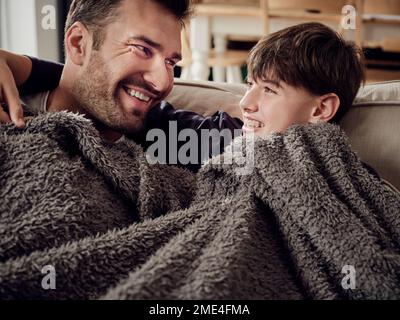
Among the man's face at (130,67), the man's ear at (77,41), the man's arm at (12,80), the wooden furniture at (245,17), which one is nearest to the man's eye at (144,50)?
the man's face at (130,67)

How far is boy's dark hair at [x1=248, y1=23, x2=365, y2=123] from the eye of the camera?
90cm

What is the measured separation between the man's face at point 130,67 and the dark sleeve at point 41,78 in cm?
7

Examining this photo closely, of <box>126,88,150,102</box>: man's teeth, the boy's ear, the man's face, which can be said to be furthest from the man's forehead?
the boy's ear

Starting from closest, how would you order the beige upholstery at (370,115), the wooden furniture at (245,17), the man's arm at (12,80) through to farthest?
the man's arm at (12,80) < the beige upholstery at (370,115) < the wooden furniture at (245,17)

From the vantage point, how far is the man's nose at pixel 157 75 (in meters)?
0.91

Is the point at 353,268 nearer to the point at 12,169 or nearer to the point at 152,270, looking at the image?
the point at 152,270

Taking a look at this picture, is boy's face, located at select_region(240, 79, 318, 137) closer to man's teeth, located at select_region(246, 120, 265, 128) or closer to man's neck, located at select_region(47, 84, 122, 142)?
man's teeth, located at select_region(246, 120, 265, 128)

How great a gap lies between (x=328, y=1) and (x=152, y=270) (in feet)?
6.50

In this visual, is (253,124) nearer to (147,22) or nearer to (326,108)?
(326,108)

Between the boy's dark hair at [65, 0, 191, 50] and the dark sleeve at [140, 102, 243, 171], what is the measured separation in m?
0.20

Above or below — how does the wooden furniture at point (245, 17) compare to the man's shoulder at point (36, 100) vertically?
above

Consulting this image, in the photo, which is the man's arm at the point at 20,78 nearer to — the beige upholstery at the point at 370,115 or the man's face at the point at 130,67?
the man's face at the point at 130,67

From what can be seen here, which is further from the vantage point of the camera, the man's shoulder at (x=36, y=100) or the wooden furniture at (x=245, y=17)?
the wooden furniture at (x=245, y=17)

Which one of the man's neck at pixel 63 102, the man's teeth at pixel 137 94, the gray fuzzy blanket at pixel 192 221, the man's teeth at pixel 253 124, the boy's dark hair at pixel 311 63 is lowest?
the gray fuzzy blanket at pixel 192 221
